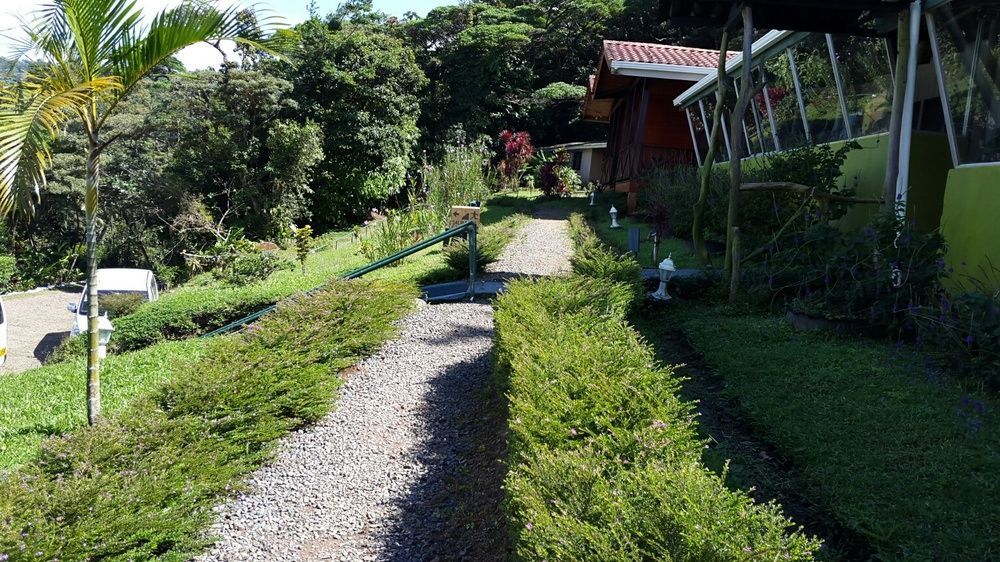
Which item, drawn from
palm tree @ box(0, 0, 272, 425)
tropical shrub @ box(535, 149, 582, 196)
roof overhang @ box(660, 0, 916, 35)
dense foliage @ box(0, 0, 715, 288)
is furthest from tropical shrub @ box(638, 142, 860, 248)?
dense foliage @ box(0, 0, 715, 288)

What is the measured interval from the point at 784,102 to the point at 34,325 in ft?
65.2

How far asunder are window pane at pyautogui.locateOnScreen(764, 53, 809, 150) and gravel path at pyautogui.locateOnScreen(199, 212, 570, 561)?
693cm

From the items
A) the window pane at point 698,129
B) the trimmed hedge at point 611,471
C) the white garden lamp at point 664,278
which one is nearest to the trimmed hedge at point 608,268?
the white garden lamp at point 664,278

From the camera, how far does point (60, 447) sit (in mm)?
4184

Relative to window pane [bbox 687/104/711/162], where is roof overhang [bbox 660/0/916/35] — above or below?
above

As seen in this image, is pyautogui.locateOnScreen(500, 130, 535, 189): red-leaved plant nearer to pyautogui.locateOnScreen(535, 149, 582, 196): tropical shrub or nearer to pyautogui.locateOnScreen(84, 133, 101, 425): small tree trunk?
pyautogui.locateOnScreen(535, 149, 582, 196): tropical shrub

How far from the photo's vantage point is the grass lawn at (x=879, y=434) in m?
3.22

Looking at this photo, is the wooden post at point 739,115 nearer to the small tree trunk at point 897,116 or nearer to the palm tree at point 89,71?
the small tree trunk at point 897,116

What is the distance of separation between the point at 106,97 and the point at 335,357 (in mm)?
2734

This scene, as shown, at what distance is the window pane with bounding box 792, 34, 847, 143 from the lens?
9680mm

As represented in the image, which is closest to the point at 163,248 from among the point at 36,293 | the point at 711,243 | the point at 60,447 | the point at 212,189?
the point at 212,189

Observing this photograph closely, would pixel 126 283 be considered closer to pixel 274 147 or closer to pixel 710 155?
pixel 274 147

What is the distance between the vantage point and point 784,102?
11367mm

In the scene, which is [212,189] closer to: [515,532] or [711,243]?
[711,243]
